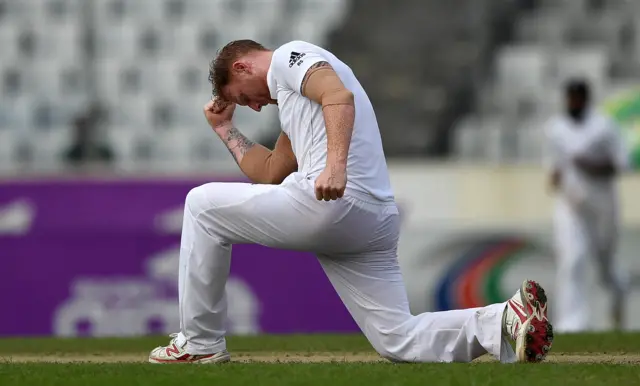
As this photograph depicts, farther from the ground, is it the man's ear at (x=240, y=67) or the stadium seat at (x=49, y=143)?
the man's ear at (x=240, y=67)

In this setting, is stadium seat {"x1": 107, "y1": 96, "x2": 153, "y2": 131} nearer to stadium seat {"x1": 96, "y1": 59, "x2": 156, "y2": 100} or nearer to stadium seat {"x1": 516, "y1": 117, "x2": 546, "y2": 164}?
stadium seat {"x1": 96, "y1": 59, "x2": 156, "y2": 100}

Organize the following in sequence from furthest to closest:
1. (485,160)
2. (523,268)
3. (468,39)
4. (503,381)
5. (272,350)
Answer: (468,39), (485,160), (523,268), (272,350), (503,381)

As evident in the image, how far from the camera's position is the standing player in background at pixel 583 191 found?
12.0 metres

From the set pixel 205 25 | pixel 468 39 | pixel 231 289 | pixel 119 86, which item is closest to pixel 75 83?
pixel 119 86

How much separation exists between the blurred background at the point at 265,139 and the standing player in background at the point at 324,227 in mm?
6017

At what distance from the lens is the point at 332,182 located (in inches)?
195

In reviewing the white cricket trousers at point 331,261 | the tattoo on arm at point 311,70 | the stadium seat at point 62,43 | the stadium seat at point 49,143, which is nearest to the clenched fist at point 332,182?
the white cricket trousers at point 331,261

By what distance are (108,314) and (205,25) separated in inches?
255

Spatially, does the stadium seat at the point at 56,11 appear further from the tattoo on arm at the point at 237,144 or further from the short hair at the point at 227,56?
the short hair at the point at 227,56

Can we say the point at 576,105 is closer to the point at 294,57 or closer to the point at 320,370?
the point at 294,57

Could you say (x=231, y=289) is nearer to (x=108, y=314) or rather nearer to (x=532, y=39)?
(x=108, y=314)

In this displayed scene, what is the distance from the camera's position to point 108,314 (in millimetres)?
11633

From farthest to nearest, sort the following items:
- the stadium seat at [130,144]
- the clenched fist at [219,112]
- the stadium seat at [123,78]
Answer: the stadium seat at [123,78] < the stadium seat at [130,144] < the clenched fist at [219,112]

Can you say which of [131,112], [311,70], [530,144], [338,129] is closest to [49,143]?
[131,112]
